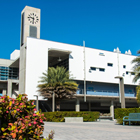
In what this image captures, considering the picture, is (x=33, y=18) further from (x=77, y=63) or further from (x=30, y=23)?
(x=77, y=63)

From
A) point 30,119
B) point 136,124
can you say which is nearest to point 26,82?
point 136,124

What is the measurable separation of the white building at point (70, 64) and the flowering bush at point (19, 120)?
3396 cm

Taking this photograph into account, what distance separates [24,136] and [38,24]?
140 ft

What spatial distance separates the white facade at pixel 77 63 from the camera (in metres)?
39.1

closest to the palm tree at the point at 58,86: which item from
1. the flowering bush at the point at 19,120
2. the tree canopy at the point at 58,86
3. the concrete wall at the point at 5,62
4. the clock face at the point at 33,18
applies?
the tree canopy at the point at 58,86

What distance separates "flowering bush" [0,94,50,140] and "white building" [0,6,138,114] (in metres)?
34.0

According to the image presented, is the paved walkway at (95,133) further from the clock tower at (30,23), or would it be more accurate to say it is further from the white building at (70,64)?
the clock tower at (30,23)

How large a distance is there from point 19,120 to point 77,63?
38.8m

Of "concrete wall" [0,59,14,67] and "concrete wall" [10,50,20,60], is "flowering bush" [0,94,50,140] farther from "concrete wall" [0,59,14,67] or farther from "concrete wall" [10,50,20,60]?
"concrete wall" [10,50,20,60]

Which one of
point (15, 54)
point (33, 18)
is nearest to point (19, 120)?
point (33, 18)

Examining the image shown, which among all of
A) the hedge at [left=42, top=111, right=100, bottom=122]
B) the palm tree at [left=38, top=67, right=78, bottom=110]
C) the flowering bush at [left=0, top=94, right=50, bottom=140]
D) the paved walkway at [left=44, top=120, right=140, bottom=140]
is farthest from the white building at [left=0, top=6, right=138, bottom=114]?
the flowering bush at [left=0, top=94, right=50, bottom=140]

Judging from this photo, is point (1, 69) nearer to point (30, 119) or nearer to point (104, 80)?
point (104, 80)

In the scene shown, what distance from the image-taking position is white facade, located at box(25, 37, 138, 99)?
3911cm

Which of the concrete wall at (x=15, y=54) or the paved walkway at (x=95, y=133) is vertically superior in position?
the concrete wall at (x=15, y=54)
